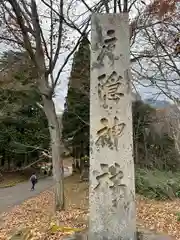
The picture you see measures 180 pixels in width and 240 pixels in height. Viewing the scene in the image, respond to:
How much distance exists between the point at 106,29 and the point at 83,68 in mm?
12855

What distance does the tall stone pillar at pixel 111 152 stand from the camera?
18.3 ft

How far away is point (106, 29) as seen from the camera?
5781 millimetres

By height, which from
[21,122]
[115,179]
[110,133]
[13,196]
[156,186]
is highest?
[21,122]

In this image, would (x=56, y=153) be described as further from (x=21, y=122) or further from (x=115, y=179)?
(x=21, y=122)

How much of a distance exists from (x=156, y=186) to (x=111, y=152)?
10990 millimetres

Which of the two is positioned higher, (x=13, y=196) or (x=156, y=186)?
(x=156, y=186)

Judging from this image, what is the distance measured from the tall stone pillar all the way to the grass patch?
10.0 m

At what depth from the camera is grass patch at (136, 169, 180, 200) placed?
15492mm

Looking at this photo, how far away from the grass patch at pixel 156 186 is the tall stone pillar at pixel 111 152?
1003 cm

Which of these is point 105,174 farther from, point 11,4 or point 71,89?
point 71,89

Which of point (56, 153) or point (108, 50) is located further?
point (56, 153)

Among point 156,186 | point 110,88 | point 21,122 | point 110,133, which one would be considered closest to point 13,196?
point 156,186

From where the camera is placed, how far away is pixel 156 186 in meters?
15.9

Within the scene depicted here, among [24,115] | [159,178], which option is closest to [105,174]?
[159,178]
